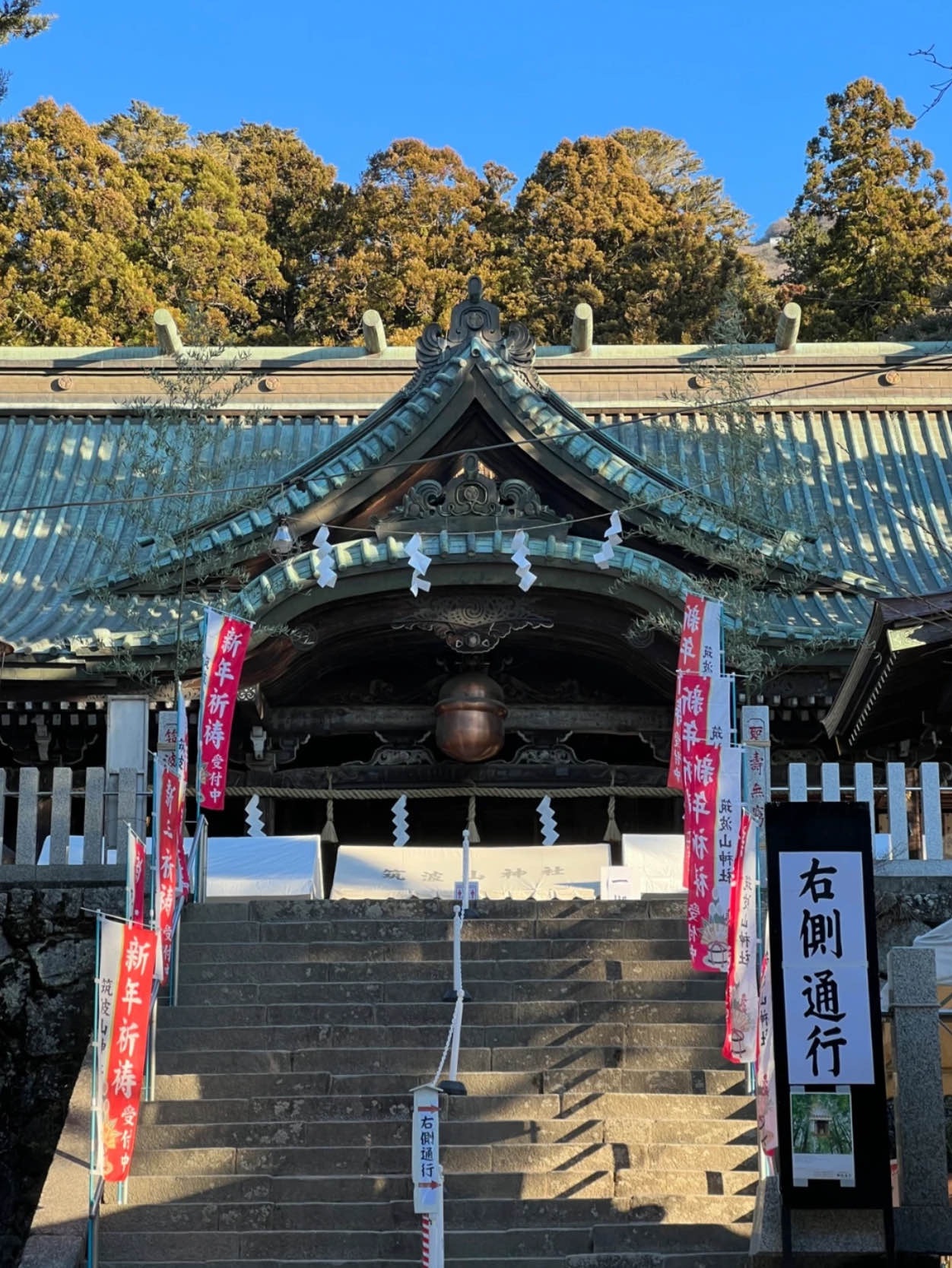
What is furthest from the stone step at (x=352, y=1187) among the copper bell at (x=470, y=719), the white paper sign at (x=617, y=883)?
the copper bell at (x=470, y=719)

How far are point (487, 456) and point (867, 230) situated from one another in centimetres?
1858

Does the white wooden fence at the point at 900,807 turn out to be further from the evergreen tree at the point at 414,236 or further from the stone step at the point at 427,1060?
the evergreen tree at the point at 414,236

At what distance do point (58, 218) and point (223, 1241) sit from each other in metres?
24.8

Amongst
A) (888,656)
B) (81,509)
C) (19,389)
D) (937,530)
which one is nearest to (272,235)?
(19,389)

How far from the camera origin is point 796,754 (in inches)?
609

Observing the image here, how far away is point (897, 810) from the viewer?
1306cm

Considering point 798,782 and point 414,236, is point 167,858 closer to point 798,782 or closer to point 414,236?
point 798,782

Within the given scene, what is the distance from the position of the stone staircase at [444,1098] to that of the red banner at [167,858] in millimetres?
327

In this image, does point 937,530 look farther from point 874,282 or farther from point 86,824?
point 874,282

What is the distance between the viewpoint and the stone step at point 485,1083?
33.1 ft

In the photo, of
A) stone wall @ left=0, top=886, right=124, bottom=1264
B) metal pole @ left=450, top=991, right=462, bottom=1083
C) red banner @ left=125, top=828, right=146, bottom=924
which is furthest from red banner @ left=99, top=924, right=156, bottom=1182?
metal pole @ left=450, top=991, right=462, bottom=1083

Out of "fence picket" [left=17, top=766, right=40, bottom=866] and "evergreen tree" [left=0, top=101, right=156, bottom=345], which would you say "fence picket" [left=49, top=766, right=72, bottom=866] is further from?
"evergreen tree" [left=0, top=101, right=156, bottom=345]

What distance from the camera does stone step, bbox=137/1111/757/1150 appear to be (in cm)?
968

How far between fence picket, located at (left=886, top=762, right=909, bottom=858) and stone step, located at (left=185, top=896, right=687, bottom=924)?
1815 millimetres
